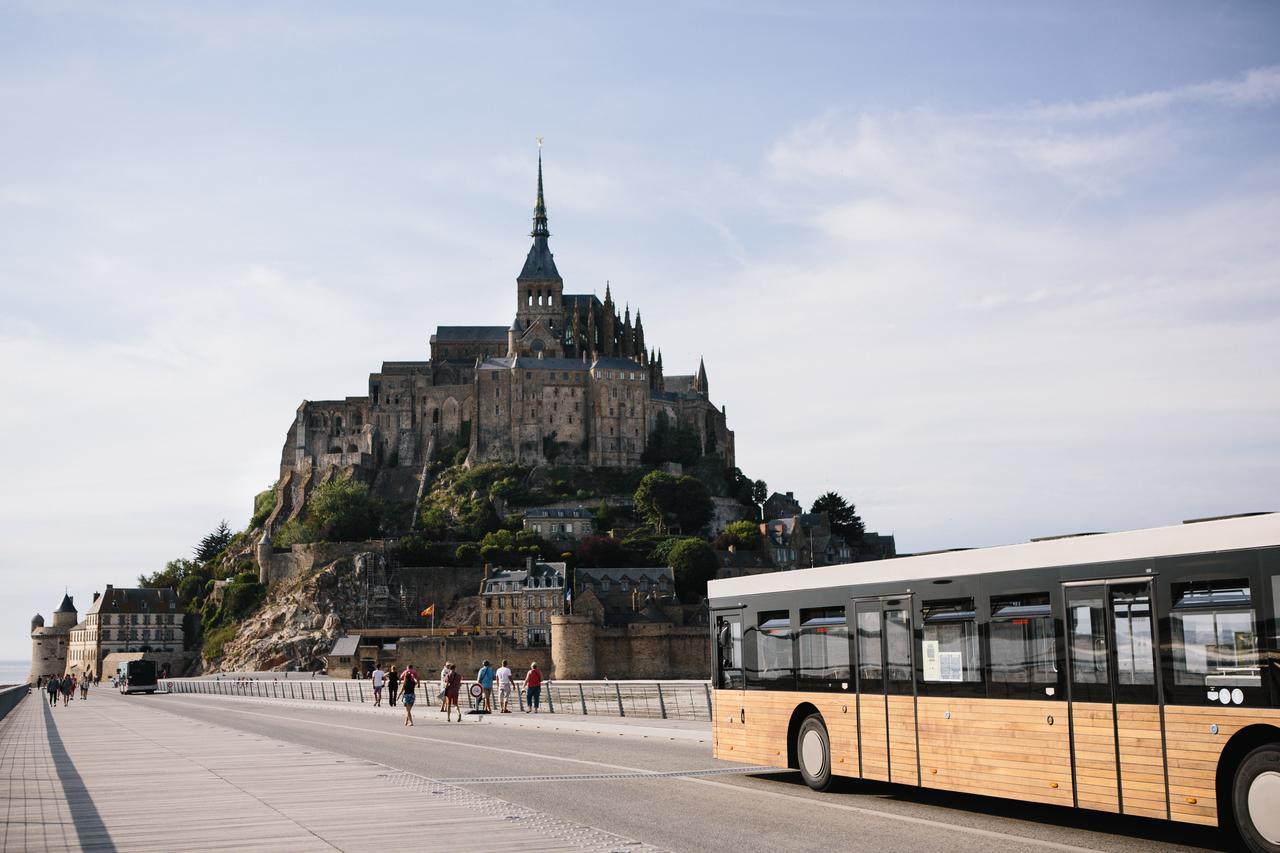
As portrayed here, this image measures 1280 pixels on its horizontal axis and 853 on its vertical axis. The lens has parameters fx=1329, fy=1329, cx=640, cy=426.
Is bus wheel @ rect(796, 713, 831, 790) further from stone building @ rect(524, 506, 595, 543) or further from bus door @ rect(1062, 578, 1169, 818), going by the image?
stone building @ rect(524, 506, 595, 543)

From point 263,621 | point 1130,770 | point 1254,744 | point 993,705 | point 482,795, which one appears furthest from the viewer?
point 263,621

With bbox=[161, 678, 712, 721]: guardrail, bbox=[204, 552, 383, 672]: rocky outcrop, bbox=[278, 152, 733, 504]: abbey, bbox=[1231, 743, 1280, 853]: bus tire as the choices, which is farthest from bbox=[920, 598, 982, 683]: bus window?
bbox=[278, 152, 733, 504]: abbey

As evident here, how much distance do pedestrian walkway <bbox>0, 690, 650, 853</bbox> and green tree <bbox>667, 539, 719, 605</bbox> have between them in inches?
3044

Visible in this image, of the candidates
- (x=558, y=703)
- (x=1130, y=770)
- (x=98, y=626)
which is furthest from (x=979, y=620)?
(x=98, y=626)

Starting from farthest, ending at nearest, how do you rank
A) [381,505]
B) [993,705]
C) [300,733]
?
[381,505]
[300,733]
[993,705]

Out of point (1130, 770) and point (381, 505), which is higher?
point (381, 505)

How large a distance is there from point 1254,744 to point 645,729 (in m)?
15.6

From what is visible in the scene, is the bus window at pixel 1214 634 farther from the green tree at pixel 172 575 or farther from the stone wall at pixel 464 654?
the green tree at pixel 172 575

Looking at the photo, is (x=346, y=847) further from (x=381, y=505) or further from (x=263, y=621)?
(x=381, y=505)

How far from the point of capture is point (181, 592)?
130 m

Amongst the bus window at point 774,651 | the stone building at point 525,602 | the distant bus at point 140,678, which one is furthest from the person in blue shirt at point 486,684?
the stone building at point 525,602

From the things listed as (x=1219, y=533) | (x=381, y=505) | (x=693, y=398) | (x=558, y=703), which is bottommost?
(x=558, y=703)

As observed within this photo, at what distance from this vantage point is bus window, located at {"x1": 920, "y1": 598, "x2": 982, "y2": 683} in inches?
518

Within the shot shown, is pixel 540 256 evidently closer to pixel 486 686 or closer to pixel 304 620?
pixel 304 620
